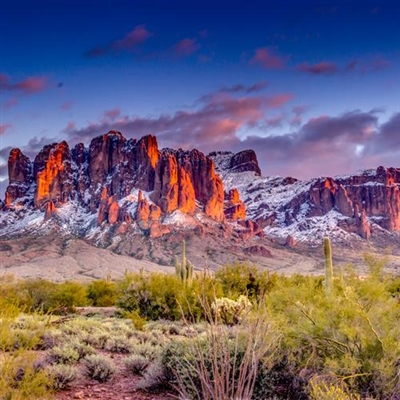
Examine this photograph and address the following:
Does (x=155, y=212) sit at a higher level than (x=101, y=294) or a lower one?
higher

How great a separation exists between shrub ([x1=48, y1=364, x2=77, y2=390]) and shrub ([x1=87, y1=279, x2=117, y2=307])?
2182 centimetres

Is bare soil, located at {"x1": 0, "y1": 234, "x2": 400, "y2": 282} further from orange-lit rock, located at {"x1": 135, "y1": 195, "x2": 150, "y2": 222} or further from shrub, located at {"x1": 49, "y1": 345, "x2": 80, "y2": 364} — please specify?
shrub, located at {"x1": 49, "y1": 345, "x2": 80, "y2": 364}

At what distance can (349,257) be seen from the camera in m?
168

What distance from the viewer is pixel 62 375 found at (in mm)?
8547

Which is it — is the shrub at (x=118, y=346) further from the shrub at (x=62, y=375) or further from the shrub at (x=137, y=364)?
the shrub at (x=62, y=375)

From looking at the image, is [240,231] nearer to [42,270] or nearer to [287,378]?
[42,270]

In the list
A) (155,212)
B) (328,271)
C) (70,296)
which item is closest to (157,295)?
(70,296)

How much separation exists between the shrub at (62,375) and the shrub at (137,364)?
1.45 metres

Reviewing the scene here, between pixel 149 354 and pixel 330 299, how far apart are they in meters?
4.53

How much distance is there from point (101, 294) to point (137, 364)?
22239mm

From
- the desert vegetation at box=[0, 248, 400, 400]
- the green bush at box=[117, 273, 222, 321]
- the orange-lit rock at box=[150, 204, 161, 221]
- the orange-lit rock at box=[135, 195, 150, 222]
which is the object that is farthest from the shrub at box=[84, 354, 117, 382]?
the orange-lit rock at box=[135, 195, 150, 222]

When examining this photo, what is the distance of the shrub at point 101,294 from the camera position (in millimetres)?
30688

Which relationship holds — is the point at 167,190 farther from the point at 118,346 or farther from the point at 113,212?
the point at 118,346

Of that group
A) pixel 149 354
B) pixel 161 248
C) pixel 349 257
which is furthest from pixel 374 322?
pixel 349 257
